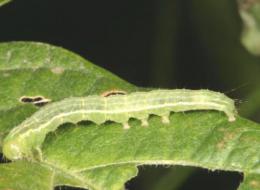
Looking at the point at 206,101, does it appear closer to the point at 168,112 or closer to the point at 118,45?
the point at 168,112

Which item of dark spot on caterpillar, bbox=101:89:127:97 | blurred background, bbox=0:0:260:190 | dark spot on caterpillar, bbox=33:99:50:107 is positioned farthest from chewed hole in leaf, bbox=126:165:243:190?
dark spot on caterpillar, bbox=33:99:50:107

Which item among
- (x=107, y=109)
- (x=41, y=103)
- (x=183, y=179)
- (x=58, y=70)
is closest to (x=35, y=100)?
(x=41, y=103)

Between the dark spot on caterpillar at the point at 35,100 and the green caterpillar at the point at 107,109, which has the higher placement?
the dark spot on caterpillar at the point at 35,100

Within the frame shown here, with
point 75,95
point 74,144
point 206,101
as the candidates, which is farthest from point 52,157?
point 206,101

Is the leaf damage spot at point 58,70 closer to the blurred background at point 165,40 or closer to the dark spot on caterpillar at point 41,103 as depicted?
the dark spot on caterpillar at point 41,103

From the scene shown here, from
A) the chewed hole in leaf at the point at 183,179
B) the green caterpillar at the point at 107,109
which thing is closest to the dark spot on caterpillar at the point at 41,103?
the green caterpillar at the point at 107,109
